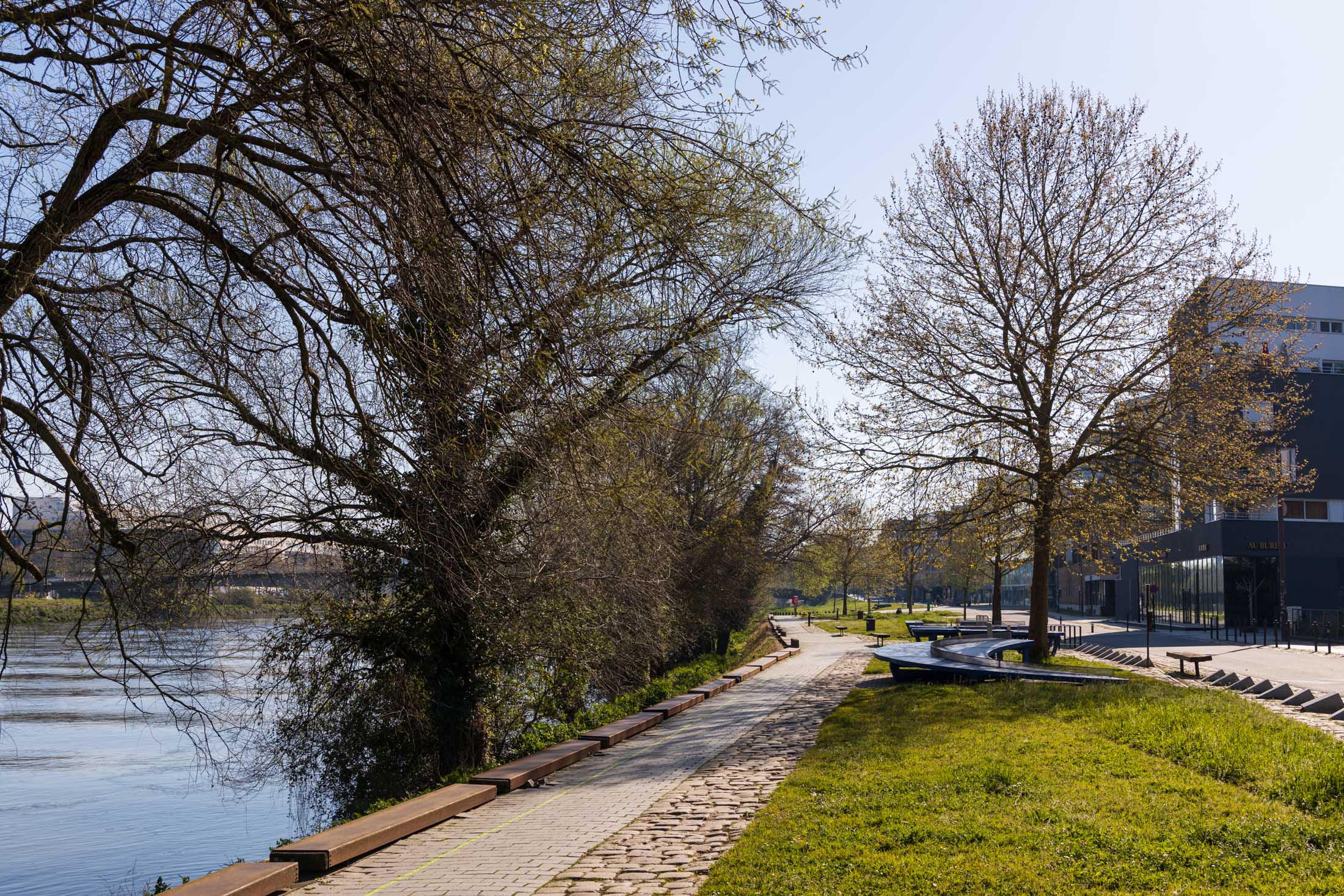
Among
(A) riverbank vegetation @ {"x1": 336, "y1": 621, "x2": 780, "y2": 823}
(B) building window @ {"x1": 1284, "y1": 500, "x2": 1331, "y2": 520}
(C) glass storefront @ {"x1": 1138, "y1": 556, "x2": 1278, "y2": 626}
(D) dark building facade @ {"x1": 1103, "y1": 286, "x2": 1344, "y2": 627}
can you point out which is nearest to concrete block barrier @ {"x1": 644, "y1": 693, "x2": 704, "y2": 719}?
(A) riverbank vegetation @ {"x1": 336, "y1": 621, "x2": 780, "y2": 823}

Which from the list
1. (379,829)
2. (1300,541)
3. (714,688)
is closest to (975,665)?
(714,688)

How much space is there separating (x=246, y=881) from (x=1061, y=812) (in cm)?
606

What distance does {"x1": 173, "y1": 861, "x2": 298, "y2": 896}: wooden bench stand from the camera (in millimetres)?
6695

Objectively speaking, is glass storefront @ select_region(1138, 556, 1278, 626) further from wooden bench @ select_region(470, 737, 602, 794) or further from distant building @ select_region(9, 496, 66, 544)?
distant building @ select_region(9, 496, 66, 544)

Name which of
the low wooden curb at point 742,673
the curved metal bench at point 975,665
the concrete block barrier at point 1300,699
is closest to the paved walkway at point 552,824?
the curved metal bench at point 975,665

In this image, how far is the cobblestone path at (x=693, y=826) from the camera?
7090 millimetres

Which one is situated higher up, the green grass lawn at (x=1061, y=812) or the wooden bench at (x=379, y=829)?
the green grass lawn at (x=1061, y=812)

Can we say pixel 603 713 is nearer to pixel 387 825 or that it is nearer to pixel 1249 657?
pixel 387 825

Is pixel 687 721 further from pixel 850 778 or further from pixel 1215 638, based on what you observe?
pixel 1215 638

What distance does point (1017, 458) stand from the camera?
24.3m

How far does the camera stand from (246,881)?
697 cm

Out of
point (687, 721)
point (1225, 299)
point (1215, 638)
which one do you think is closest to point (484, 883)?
point (687, 721)

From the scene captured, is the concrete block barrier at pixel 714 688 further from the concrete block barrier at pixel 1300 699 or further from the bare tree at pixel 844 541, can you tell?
the concrete block barrier at pixel 1300 699

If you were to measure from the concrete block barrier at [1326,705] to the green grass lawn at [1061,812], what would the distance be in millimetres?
3163
